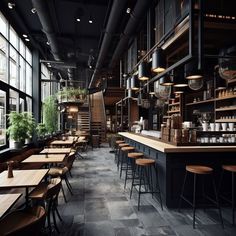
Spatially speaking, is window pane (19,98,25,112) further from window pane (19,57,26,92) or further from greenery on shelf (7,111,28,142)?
greenery on shelf (7,111,28,142)

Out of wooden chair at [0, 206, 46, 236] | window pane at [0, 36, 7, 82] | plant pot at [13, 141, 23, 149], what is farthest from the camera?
plant pot at [13, 141, 23, 149]

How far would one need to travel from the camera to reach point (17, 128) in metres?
5.38

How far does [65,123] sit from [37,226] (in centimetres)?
1464

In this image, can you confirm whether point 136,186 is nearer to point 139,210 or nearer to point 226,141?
point 139,210

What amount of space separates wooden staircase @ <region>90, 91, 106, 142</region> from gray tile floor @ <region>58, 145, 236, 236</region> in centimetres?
942

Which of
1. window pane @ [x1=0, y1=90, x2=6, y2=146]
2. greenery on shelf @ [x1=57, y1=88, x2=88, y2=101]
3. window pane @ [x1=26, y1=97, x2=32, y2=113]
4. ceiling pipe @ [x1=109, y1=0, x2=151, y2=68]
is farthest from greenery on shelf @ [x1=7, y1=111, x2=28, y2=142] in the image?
ceiling pipe @ [x1=109, y1=0, x2=151, y2=68]

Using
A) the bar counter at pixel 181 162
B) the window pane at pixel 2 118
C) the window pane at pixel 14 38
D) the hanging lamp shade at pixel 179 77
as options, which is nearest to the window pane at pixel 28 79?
the window pane at pixel 14 38

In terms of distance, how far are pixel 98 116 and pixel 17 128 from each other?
30.2ft

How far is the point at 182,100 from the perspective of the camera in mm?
7945

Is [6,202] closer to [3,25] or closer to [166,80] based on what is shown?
[166,80]

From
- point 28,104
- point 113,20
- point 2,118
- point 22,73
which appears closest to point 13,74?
point 22,73

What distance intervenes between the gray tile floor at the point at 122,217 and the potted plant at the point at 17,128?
2144 millimetres

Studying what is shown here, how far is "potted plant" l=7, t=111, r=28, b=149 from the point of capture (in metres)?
5.34

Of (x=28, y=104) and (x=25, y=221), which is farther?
(x=28, y=104)
